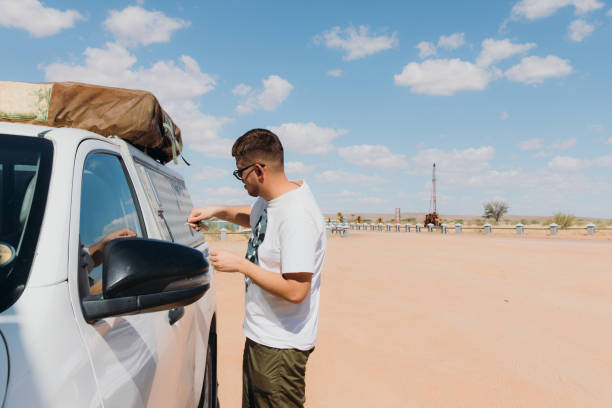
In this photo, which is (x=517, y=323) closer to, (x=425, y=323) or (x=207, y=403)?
(x=425, y=323)

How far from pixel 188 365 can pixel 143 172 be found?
3.76ft

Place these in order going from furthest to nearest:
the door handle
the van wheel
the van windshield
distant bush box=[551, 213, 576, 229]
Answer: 1. distant bush box=[551, 213, 576, 229]
2. the van wheel
3. the door handle
4. the van windshield

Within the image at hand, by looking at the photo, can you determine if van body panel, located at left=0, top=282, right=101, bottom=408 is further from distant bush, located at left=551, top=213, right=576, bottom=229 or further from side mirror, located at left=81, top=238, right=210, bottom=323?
distant bush, located at left=551, top=213, right=576, bottom=229

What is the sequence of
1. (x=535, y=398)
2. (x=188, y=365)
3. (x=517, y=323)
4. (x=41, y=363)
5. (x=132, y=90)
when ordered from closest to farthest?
(x=41, y=363), (x=188, y=365), (x=132, y=90), (x=535, y=398), (x=517, y=323)

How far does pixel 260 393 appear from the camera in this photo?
2299mm

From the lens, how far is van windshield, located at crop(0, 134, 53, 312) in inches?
43.9

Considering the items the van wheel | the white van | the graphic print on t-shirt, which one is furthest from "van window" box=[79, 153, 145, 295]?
the van wheel

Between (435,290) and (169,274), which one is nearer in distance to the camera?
(169,274)

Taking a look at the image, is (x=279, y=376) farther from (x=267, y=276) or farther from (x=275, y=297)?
(x=267, y=276)

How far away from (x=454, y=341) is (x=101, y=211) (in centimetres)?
506

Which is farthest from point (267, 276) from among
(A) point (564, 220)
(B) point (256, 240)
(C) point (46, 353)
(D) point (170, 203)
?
(A) point (564, 220)

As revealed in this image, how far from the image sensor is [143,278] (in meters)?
1.14

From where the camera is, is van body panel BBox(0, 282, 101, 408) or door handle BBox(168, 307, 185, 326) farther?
door handle BBox(168, 307, 185, 326)

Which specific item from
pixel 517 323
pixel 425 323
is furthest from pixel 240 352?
pixel 517 323
